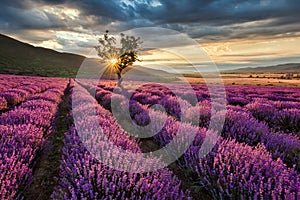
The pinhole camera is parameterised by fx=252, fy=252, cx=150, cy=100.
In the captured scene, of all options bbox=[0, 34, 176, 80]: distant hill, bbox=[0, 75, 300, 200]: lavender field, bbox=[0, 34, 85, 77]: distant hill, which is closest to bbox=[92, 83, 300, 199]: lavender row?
bbox=[0, 75, 300, 200]: lavender field

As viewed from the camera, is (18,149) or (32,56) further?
(32,56)

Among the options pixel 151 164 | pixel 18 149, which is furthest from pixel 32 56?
pixel 151 164

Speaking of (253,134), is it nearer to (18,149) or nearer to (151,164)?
(151,164)

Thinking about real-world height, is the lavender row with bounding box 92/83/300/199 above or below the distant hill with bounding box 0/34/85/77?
below

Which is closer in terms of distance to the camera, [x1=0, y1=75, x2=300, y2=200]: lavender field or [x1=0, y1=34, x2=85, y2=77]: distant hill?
[x1=0, y1=75, x2=300, y2=200]: lavender field

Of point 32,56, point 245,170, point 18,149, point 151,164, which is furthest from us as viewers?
point 32,56

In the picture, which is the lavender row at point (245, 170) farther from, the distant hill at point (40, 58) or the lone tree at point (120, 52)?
the distant hill at point (40, 58)

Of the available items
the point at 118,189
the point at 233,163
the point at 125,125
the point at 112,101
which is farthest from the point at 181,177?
the point at 112,101

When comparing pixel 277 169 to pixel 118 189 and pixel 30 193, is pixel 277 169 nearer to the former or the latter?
pixel 118 189

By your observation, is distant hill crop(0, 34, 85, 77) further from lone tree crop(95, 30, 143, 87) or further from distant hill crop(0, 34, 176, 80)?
lone tree crop(95, 30, 143, 87)

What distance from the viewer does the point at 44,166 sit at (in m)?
3.70

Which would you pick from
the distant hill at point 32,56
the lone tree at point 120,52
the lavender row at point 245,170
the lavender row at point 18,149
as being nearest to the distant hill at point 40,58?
the distant hill at point 32,56

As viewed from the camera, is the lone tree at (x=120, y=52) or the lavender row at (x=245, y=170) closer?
the lavender row at (x=245, y=170)

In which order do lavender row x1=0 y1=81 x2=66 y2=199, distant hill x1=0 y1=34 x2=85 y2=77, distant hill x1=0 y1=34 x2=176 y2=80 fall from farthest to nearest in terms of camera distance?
distant hill x1=0 y1=34 x2=85 y2=77
distant hill x1=0 y1=34 x2=176 y2=80
lavender row x1=0 y1=81 x2=66 y2=199
